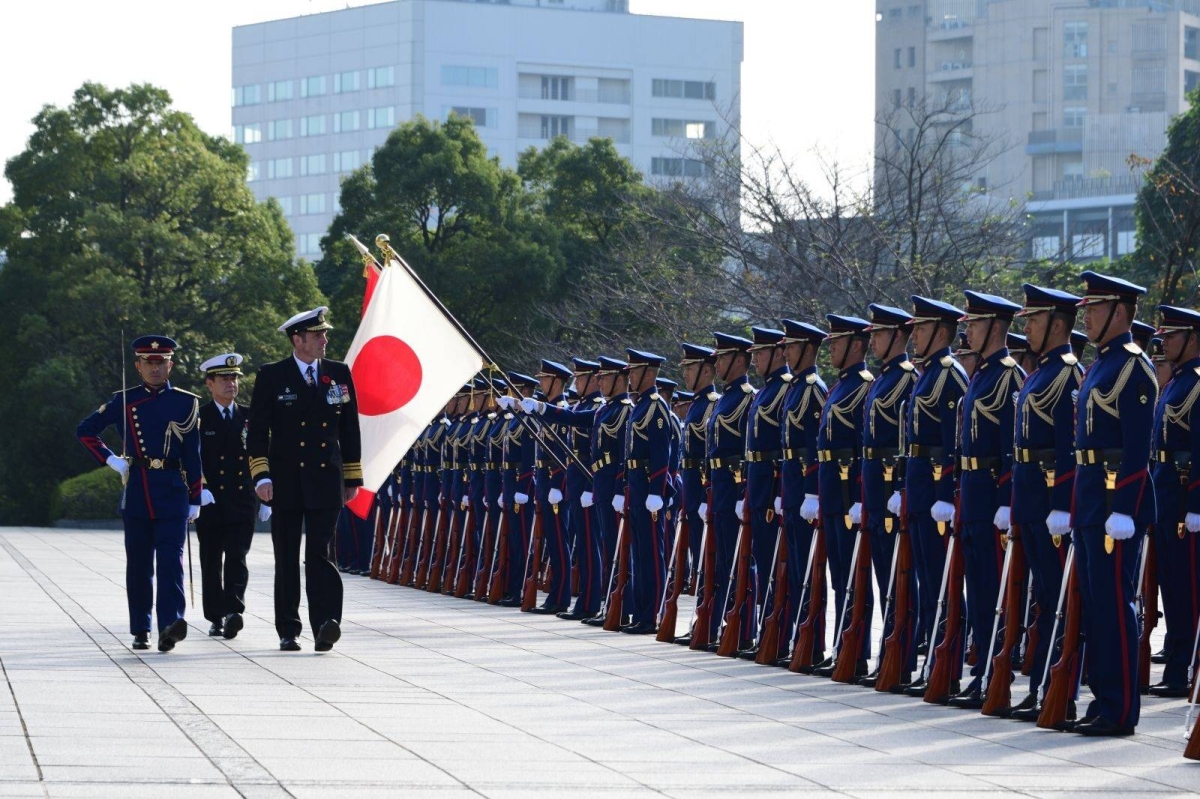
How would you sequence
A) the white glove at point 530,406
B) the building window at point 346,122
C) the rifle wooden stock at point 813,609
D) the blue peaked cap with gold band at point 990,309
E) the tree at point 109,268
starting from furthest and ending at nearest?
the building window at point 346,122, the tree at point 109,268, the white glove at point 530,406, the rifle wooden stock at point 813,609, the blue peaked cap with gold band at point 990,309

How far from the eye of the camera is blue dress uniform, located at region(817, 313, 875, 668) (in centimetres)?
1142

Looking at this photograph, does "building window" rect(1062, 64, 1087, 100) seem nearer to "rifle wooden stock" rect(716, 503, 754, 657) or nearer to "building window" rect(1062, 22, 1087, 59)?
"building window" rect(1062, 22, 1087, 59)

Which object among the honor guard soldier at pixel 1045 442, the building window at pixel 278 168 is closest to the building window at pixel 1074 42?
the building window at pixel 278 168

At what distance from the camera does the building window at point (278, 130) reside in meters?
108

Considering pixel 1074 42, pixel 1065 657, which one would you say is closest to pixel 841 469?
pixel 1065 657

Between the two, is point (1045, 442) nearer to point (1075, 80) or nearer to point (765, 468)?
point (765, 468)

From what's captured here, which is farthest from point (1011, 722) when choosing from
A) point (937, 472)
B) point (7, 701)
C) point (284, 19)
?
point (284, 19)

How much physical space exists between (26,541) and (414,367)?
16845 millimetres

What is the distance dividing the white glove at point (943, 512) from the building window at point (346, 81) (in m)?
94.7

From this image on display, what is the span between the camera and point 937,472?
34.4 ft

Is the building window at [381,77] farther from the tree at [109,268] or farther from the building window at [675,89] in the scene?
the tree at [109,268]

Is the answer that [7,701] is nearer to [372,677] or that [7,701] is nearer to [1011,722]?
[372,677]

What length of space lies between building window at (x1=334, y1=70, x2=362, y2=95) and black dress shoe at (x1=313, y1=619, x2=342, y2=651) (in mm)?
92523

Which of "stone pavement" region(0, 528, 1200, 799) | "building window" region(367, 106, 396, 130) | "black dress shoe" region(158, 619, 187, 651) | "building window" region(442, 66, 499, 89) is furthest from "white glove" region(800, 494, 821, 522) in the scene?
"building window" region(367, 106, 396, 130)
